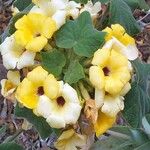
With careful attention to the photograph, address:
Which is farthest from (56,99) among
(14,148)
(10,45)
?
(14,148)

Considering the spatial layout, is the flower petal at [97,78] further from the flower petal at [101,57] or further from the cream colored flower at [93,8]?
the cream colored flower at [93,8]

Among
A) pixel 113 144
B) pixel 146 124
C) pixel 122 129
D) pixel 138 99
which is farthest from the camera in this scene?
pixel 113 144

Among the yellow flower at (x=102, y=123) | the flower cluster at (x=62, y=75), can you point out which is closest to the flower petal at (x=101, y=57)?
the flower cluster at (x=62, y=75)

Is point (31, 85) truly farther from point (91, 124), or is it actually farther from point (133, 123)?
point (133, 123)

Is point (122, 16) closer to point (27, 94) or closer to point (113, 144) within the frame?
point (27, 94)

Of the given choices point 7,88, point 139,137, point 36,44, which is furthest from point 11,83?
point 139,137

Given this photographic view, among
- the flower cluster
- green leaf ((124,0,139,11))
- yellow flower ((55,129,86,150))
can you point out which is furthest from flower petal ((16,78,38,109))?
green leaf ((124,0,139,11))
